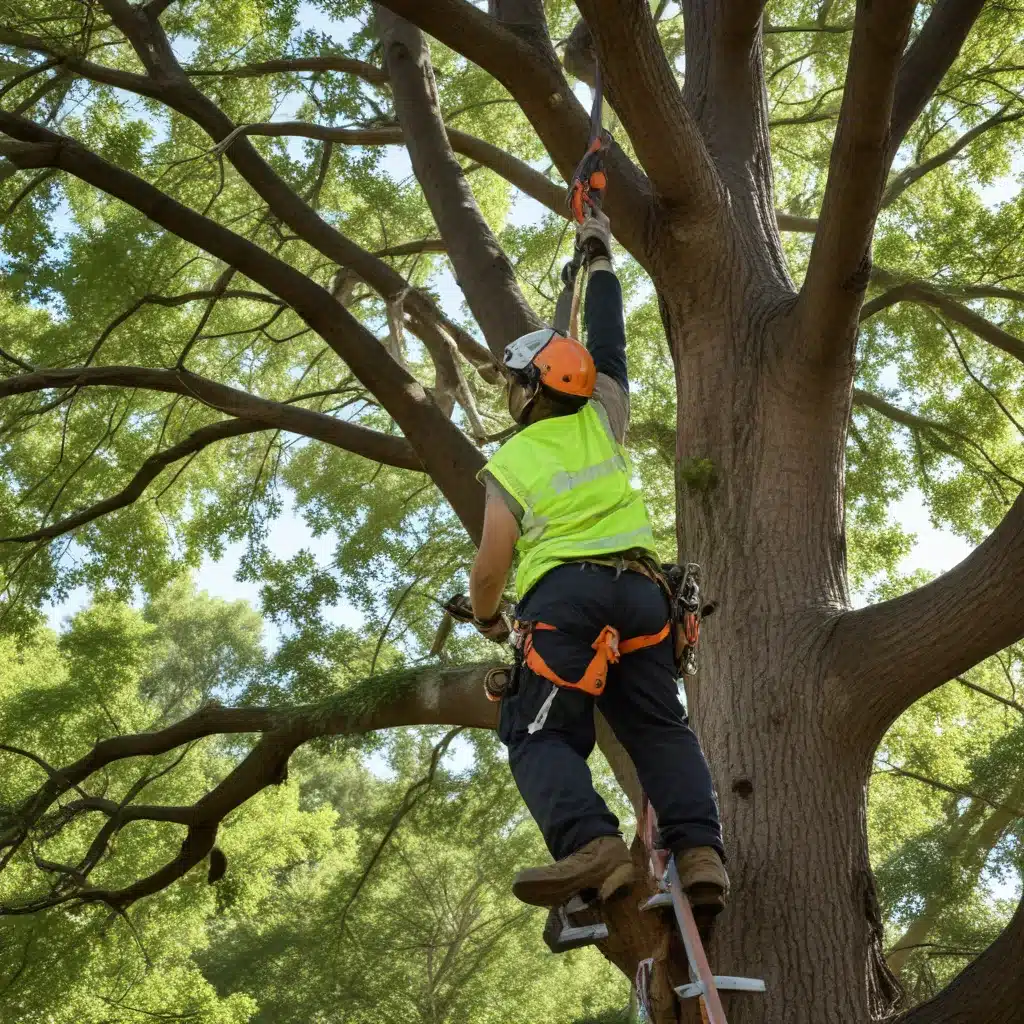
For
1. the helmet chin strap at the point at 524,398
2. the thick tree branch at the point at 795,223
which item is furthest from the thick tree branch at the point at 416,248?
the helmet chin strap at the point at 524,398

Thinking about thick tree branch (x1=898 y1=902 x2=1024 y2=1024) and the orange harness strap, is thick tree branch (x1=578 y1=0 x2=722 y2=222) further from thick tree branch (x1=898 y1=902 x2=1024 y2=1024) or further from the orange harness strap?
thick tree branch (x1=898 y1=902 x2=1024 y2=1024)

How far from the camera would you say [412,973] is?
52.8ft

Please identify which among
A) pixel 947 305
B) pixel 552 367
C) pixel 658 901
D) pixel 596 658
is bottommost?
pixel 658 901

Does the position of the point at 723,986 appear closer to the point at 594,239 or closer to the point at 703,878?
the point at 703,878

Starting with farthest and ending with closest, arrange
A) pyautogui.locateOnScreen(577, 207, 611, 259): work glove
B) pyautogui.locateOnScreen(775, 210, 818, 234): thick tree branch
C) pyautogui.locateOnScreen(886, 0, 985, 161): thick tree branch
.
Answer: pyautogui.locateOnScreen(775, 210, 818, 234): thick tree branch < pyautogui.locateOnScreen(886, 0, 985, 161): thick tree branch < pyautogui.locateOnScreen(577, 207, 611, 259): work glove

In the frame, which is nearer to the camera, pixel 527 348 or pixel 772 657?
pixel 527 348

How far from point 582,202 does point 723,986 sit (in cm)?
265

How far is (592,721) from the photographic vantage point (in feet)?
9.39

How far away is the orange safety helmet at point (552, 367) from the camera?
311cm

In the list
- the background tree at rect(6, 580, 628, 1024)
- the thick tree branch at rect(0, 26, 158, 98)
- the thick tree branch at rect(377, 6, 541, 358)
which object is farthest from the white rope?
the thick tree branch at rect(0, 26, 158, 98)

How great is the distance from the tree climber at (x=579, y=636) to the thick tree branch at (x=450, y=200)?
1636mm

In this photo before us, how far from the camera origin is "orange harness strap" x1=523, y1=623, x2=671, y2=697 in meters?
2.76

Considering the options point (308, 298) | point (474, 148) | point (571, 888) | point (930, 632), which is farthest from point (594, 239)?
point (474, 148)

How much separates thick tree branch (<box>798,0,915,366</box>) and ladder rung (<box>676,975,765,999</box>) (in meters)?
2.30
